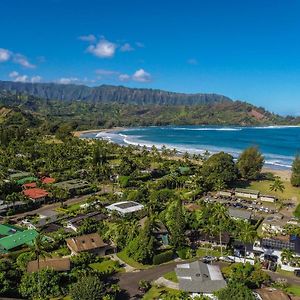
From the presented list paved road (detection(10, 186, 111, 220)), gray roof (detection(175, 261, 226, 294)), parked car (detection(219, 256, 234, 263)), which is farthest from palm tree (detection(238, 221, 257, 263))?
paved road (detection(10, 186, 111, 220))

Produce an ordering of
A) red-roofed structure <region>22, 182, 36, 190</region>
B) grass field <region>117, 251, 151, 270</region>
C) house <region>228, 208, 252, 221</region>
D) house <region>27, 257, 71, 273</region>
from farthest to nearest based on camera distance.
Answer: red-roofed structure <region>22, 182, 36, 190</region> → house <region>228, 208, 252, 221</region> → grass field <region>117, 251, 151, 270</region> → house <region>27, 257, 71, 273</region>

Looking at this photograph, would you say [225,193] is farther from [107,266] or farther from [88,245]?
[107,266]

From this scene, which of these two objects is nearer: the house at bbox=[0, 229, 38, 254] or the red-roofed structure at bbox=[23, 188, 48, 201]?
the house at bbox=[0, 229, 38, 254]

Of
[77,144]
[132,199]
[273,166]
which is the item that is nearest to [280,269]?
[132,199]

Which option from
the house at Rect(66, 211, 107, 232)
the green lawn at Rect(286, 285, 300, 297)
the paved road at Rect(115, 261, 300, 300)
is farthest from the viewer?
the house at Rect(66, 211, 107, 232)

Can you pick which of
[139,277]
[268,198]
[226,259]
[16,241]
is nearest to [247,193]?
[268,198]

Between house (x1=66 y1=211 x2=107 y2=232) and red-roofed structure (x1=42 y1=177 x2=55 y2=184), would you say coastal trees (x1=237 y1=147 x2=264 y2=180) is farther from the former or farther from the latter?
red-roofed structure (x1=42 y1=177 x2=55 y2=184)

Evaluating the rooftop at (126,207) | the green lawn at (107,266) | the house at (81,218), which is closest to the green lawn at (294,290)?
the green lawn at (107,266)
